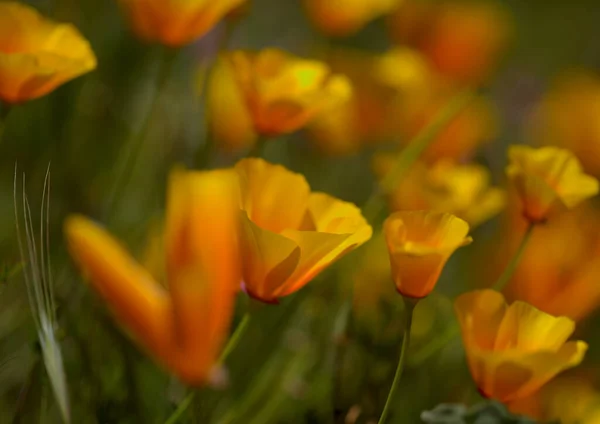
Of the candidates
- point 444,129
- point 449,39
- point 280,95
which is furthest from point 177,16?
point 449,39

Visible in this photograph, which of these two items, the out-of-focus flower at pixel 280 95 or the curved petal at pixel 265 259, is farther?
the out-of-focus flower at pixel 280 95

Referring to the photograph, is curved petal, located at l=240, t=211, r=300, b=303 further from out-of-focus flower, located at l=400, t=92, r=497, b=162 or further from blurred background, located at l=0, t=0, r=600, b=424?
out-of-focus flower, located at l=400, t=92, r=497, b=162

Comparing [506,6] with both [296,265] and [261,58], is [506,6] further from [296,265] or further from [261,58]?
[296,265]

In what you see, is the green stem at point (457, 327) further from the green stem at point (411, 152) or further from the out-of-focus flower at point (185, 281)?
the out-of-focus flower at point (185, 281)

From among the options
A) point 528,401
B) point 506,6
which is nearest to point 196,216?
point 528,401

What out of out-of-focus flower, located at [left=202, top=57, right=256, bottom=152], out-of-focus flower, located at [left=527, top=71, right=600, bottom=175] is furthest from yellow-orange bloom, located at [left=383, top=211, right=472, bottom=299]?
out-of-focus flower, located at [left=527, top=71, right=600, bottom=175]

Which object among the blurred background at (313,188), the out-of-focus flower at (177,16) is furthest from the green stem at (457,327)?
the out-of-focus flower at (177,16)
